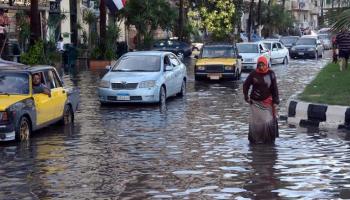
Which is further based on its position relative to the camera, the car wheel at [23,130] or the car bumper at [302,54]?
the car bumper at [302,54]

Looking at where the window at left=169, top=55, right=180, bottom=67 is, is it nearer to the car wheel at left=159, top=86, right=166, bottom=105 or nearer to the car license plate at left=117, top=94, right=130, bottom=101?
the car wheel at left=159, top=86, right=166, bottom=105

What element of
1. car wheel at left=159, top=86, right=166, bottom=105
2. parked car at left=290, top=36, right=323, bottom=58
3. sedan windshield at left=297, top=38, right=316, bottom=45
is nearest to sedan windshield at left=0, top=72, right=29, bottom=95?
car wheel at left=159, top=86, right=166, bottom=105

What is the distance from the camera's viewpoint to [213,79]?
3073cm

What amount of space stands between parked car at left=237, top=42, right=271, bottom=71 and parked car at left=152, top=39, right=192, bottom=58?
39.4ft

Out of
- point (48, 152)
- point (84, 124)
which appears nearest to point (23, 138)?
point (48, 152)

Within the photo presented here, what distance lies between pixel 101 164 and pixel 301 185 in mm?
3329

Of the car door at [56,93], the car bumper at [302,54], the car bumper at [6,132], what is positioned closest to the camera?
the car bumper at [6,132]

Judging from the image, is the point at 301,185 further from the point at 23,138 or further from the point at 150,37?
the point at 150,37

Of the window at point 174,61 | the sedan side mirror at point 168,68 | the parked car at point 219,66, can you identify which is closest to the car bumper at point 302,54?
the parked car at point 219,66

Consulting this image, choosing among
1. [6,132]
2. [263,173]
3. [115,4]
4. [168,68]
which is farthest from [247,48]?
[263,173]

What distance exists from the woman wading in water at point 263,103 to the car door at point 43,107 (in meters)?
4.05

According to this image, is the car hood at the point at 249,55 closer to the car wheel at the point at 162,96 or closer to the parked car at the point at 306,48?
the parked car at the point at 306,48

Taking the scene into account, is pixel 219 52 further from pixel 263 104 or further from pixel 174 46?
pixel 174 46

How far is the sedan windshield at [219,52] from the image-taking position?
31972 millimetres
